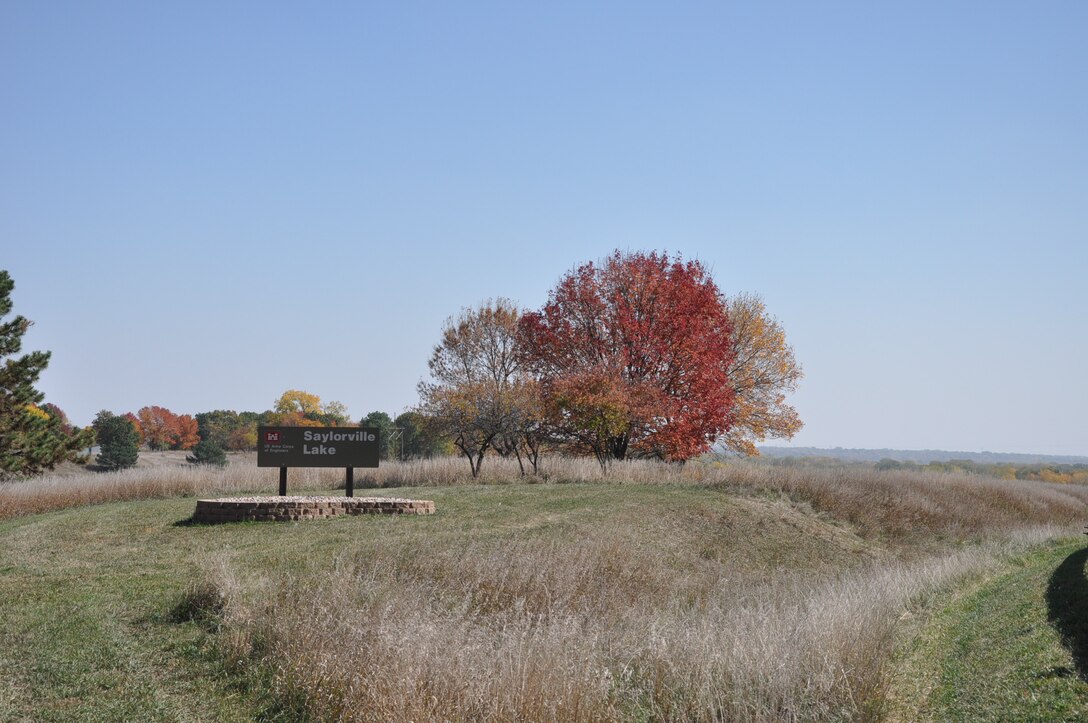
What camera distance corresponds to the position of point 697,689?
8312 mm

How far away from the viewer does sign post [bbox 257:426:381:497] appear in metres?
19.6

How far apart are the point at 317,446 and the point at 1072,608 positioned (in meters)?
14.4

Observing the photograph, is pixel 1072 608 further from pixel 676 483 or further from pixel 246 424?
pixel 246 424

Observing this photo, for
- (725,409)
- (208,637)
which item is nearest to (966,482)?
(725,409)

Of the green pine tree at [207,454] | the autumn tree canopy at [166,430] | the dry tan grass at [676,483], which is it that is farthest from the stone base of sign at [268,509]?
the autumn tree canopy at [166,430]

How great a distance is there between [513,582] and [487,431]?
16691mm

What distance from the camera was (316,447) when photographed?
19734 millimetres

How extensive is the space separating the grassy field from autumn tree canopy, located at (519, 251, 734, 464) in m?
11.8

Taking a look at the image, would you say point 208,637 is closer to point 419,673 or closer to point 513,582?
point 419,673

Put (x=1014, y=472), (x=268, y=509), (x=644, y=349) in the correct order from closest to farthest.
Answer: (x=268, y=509), (x=644, y=349), (x=1014, y=472)

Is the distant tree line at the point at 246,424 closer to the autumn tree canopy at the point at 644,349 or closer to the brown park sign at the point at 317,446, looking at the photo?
the autumn tree canopy at the point at 644,349

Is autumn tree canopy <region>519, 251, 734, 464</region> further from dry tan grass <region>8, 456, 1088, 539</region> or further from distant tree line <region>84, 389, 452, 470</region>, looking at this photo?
distant tree line <region>84, 389, 452, 470</region>

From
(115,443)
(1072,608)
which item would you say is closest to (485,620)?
(1072,608)

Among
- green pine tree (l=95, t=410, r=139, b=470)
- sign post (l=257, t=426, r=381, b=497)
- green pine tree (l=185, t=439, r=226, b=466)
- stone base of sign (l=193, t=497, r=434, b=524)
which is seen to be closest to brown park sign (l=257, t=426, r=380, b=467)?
sign post (l=257, t=426, r=381, b=497)
